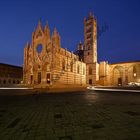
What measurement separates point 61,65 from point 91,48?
21099mm

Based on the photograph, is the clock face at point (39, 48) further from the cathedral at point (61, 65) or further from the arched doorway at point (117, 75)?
the arched doorway at point (117, 75)

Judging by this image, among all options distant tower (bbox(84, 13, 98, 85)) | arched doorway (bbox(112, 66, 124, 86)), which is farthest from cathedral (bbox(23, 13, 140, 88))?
arched doorway (bbox(112, 66, 124, 86))

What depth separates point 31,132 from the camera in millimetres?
4273

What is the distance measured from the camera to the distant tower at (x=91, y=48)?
2425 inches

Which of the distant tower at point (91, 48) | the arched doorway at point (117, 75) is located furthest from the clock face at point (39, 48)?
the arched doorway at point (117, 75)

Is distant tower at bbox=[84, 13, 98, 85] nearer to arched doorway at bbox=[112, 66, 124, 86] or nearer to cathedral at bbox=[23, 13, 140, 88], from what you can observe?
cathedral at bbox=[23, 13, 140, 88]

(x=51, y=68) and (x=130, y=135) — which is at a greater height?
(x=51, y=68)

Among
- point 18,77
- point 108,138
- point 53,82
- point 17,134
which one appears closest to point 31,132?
point 17,134

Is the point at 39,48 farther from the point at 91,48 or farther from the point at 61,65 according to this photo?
the point at 91,48

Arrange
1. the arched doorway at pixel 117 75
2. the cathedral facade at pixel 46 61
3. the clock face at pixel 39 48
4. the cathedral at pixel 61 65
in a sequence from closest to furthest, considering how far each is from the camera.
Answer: the cathedral facade at pixel 46 61, the cathedral at pixel 61 65, the clock face at pixel 39 48, the arched doorway at pixel 117 75

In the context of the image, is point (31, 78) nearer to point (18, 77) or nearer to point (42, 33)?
point (42, 33)

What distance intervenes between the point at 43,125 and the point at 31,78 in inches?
1721

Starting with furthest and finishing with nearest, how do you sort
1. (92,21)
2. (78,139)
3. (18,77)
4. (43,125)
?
(18,77) → (92,21) → (43,125) → (78,139)

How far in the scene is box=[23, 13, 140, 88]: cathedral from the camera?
143ft
